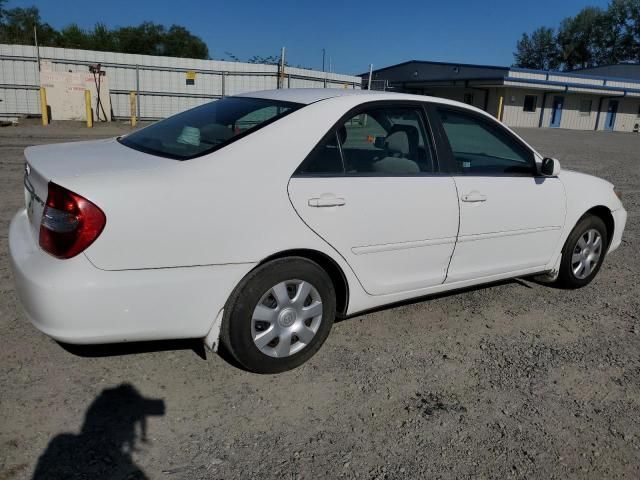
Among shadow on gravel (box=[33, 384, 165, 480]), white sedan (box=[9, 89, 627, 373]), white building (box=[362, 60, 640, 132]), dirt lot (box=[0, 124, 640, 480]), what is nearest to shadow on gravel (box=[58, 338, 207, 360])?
dirt lot (box=[0, 124, 640, 480])

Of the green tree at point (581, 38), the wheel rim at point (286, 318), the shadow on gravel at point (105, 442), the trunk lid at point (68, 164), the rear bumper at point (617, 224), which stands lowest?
the shadow on gravel at point (105, 442)

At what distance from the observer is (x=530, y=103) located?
40.3 m

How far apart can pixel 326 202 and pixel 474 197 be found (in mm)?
1217

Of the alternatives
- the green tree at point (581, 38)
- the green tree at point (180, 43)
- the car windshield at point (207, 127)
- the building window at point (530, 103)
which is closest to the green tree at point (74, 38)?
the green tree at point (180, 43)

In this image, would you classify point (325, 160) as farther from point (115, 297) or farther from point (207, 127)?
point (115, 297)

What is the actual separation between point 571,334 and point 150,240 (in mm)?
3053

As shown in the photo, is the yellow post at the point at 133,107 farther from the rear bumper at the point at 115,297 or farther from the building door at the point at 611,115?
the building door at the point at 611,115

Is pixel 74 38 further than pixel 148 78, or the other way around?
pixel 74 38

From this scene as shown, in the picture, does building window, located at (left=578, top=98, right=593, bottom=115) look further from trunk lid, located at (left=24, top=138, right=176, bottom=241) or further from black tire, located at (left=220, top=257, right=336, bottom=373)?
trunk lid, located at (left=24, top=138, right=176, bottom=241)

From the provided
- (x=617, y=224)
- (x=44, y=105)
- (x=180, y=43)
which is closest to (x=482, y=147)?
(x=617, y=224)

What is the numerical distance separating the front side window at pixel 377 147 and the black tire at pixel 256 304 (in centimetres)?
55

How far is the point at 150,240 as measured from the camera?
2586mm

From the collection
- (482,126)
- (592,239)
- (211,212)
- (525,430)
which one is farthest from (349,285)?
(592,239)

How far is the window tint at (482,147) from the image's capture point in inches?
153
